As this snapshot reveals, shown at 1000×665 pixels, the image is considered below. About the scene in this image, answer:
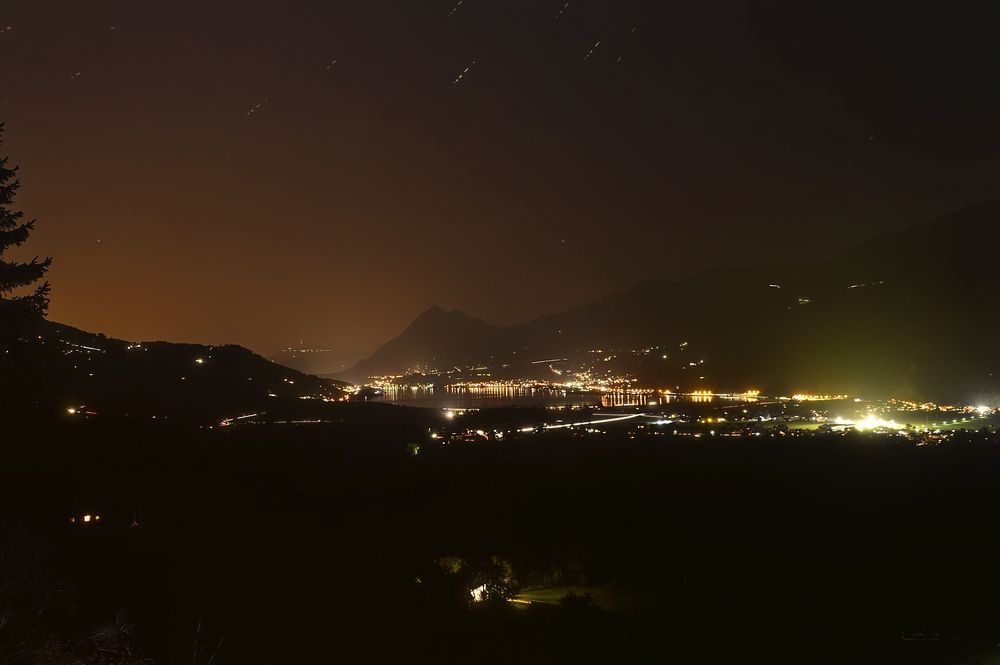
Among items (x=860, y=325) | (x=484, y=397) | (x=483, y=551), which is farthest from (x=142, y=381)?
(x=484, y=397)

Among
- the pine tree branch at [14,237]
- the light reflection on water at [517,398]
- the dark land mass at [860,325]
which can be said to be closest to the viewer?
the pine tree branch at [14,237]

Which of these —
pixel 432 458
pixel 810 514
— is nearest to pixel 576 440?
pixel 432 458

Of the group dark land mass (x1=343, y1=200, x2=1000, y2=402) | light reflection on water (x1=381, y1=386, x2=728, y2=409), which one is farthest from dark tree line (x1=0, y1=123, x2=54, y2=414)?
light reflection on water (x1=381, y1=386, x2=728, y2=409)

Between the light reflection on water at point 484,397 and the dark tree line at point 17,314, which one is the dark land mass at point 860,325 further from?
the dark tree line at point 17,314

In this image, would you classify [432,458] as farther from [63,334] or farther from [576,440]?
[63,334]

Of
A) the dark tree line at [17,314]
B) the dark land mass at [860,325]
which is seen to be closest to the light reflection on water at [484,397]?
the dark land mass at [860,325]

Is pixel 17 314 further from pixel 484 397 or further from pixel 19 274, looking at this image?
pixel 484 397

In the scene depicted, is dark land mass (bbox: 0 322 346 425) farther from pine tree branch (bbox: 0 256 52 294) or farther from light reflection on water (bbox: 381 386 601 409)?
light reflection on water (bbox: 381 386 601 409)
